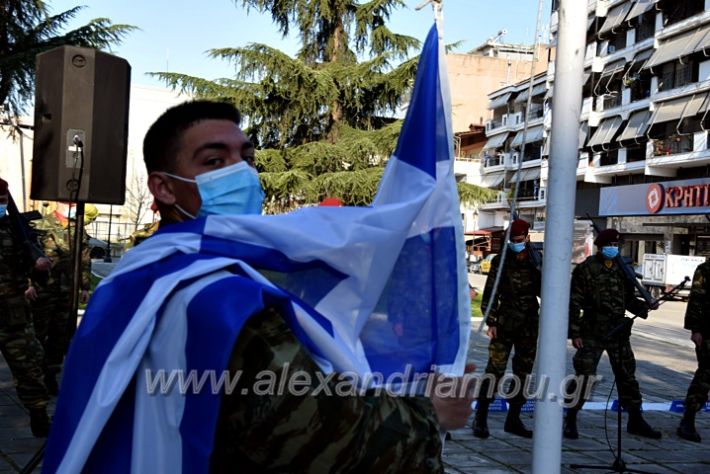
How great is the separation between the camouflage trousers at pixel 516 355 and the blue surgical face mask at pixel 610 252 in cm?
107

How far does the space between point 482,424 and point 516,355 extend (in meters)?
0.81

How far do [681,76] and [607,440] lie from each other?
36.7m

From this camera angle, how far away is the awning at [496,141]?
61.2m

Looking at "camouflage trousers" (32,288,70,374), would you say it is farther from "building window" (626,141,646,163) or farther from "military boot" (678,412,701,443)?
"building window" (626,141,646,163)

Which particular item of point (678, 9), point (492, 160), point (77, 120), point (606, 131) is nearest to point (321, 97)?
point (77, 120)

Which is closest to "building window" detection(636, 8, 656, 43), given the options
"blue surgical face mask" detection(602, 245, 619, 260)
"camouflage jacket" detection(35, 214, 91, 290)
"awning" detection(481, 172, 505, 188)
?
"awning" detection(481, 172, 505, 188)

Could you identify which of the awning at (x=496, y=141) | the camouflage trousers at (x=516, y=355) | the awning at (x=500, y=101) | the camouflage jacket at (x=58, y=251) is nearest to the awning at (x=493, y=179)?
the awning at (x=496, y=141)

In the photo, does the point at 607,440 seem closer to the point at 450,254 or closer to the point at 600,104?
the point at 450,254

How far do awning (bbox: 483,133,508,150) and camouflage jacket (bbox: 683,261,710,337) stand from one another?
54.4 metres

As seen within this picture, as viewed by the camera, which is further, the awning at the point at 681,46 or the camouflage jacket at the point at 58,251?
the awning at the point at 681,46

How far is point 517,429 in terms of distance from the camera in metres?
6.73

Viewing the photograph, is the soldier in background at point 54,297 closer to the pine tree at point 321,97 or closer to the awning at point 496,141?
the pine tree at point 321,97

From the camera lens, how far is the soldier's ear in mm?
1703

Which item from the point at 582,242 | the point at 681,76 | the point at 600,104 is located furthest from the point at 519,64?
the point at 582,242
